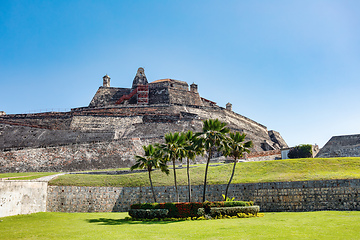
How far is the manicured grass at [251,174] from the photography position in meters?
22.8

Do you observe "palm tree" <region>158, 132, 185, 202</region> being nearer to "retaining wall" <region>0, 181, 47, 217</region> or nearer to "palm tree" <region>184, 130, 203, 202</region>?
"palm tree" <region>184, 130, 203, 202</region>

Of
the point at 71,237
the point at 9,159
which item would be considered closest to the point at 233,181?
the point at 71,237

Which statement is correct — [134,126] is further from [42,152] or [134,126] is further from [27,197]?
[27,197]

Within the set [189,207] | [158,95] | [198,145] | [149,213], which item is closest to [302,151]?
[198,145]

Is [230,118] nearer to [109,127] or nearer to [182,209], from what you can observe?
[109,127]

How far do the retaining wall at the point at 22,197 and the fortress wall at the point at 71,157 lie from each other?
9759 millimetres

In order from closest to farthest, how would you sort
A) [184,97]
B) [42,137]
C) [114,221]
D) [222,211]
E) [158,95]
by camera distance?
[222,211] → [114,221] → [42,137] → [158,95] → [184,97]

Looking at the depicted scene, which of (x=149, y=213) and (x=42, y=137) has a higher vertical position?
(x=42, y=137)

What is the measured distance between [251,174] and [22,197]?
55.2ft

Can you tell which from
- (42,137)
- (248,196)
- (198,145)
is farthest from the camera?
(42,137)

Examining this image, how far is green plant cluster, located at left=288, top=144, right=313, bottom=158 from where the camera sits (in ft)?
118

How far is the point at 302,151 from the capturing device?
119 ft

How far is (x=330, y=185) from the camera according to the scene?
20.4 m

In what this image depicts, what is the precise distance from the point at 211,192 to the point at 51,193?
39.4ft
